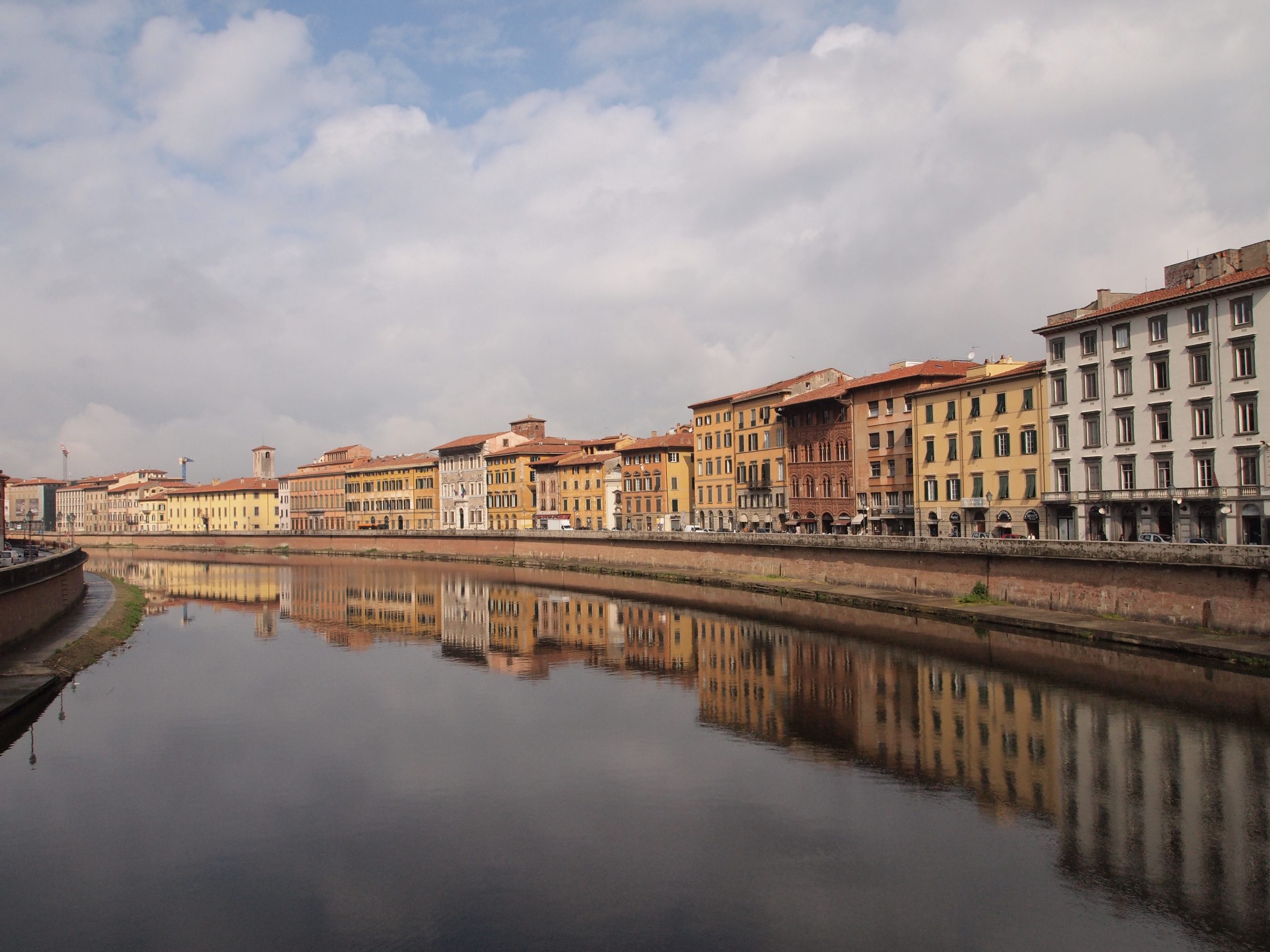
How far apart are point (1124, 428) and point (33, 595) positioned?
49.5 m

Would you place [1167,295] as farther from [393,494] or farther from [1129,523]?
[393,494]

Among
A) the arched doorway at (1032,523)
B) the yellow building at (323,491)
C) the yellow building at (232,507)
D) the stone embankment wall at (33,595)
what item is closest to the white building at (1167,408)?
the arched doorway at (1032,523)

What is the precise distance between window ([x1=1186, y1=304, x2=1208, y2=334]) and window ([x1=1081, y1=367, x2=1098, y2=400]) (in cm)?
529

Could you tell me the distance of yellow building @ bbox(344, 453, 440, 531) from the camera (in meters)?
128

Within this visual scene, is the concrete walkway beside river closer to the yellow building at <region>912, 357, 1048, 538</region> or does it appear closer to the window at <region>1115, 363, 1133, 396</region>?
the yellow building at <region>912, 357, 1048, 538</region>

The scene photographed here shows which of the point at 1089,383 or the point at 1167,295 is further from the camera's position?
the point at 1089,383

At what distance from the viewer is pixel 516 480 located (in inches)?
4419

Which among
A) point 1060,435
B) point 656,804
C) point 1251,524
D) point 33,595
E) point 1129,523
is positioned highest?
point 1060,435

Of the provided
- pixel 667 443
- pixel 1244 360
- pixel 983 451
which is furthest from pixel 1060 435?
pixel 667 443

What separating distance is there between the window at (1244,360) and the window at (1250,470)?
3258 mm

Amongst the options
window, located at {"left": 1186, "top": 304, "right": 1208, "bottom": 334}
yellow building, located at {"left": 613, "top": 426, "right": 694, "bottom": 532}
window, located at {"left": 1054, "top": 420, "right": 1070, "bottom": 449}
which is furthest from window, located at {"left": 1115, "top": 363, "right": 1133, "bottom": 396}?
yellow building, located at {"left": 613, "top": 426, "right": 694, "bottom": 532}

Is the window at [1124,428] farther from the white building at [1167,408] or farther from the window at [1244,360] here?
the window at [1244,360]

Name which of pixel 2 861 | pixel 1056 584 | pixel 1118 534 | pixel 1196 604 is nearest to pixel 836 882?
pixel 2 861

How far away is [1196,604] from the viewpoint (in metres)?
33.8
